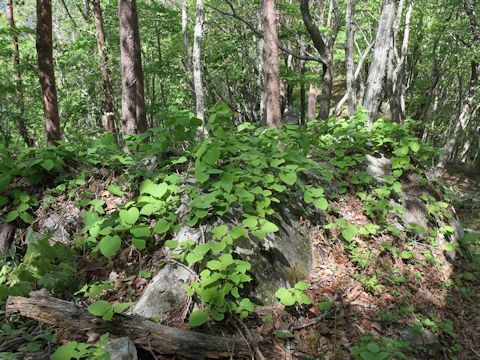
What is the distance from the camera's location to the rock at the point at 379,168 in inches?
201

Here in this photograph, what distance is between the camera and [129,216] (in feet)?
9.85

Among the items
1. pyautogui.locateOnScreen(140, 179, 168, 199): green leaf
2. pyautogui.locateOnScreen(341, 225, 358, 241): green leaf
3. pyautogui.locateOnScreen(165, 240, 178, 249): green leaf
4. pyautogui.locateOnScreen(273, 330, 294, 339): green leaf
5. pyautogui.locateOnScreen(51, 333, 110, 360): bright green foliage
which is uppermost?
pyautogui.locateOnScreen(140, 179, 168, 199): green leaf

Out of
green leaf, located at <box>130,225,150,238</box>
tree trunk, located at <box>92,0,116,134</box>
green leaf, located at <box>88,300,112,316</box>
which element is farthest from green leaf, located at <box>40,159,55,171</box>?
tree trunk, located at <box>92,0,116,134</box>

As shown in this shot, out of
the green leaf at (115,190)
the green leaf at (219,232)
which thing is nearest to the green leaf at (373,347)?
the green leaf at (219,232)

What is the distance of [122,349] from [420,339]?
2770 millimetres

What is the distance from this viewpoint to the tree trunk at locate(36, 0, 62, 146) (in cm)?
756

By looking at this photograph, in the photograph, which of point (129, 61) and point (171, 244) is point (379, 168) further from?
point (129, 61)

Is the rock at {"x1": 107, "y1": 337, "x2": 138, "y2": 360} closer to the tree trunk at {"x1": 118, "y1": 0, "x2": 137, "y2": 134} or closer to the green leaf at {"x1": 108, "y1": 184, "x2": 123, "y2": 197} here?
the green leaf at {"x1": 108, "y1": 184, "x2": 123, "y2": 197}

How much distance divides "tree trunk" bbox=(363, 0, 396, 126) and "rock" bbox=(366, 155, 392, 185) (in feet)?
4.74

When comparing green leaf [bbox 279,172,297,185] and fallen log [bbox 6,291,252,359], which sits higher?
green leaf [bbox 279,172,297,185]

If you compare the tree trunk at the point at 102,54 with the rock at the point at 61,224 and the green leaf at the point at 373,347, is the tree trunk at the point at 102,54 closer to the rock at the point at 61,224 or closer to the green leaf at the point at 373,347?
the rock at the point at 61,224

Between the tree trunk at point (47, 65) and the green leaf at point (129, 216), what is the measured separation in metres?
5.62

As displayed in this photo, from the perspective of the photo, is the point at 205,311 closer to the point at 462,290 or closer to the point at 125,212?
the point at 125,212

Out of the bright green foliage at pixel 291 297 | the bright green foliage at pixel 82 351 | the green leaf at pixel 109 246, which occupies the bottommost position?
the bright green foliage at pixel 291 297
